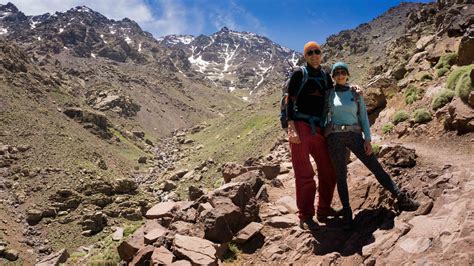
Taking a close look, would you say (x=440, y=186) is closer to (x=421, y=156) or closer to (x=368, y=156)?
(x=368, y=156)

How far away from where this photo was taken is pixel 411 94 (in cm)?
1839

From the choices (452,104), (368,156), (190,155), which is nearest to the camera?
(368,156)

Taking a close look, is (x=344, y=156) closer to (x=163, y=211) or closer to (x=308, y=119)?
(x=308, y=119)

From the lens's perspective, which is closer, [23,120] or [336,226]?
[336,226]

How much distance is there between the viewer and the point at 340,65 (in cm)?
813

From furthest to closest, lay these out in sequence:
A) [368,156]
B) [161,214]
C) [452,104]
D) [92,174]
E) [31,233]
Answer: [92,174] → [31,233] → [452,104] → [161,214] → [368,156]

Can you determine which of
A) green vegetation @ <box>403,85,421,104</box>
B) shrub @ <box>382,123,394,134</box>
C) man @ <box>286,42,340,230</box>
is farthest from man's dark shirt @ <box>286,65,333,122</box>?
green vegetation @ <box>403,85,421,104</box>

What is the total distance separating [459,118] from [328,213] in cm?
674

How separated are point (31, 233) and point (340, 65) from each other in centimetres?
3670

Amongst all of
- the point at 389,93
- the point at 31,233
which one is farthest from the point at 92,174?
the point at 389,93

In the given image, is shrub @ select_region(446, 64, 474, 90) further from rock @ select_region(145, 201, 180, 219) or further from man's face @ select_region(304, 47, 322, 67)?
rock @ select_region(145, 201, 180, 219)

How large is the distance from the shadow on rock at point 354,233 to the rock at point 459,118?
5.89 meters

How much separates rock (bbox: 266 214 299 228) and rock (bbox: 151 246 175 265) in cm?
284

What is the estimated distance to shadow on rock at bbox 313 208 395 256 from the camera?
772 centimetres
